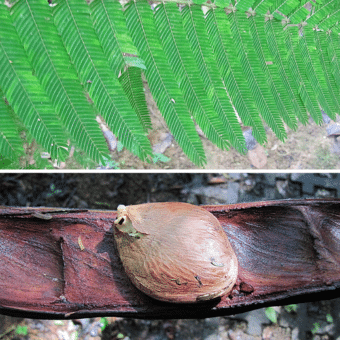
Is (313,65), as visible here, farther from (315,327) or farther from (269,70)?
(315,327)

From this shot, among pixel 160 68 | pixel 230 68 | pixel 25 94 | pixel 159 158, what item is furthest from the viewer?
pixel 159 158

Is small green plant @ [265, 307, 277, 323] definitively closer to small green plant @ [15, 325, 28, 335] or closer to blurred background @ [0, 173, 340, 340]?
blurred background @ [0, 173, 340, 340]

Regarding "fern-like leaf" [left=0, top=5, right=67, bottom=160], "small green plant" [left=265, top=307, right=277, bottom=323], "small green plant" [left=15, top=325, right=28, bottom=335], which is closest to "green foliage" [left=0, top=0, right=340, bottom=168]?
"fern-like leaf" [left=0, top=5, right=67, bottom=160]

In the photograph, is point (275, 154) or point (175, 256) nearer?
point (175, 256)

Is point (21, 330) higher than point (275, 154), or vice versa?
point (275, 154)

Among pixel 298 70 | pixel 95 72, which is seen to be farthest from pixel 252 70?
pixel 95 72

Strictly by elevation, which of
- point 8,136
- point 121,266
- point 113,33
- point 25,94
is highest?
point 113,33

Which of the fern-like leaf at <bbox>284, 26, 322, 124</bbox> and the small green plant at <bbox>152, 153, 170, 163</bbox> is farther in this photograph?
the small green plant at <bbox>152, 153, 170, 163</bbox>
